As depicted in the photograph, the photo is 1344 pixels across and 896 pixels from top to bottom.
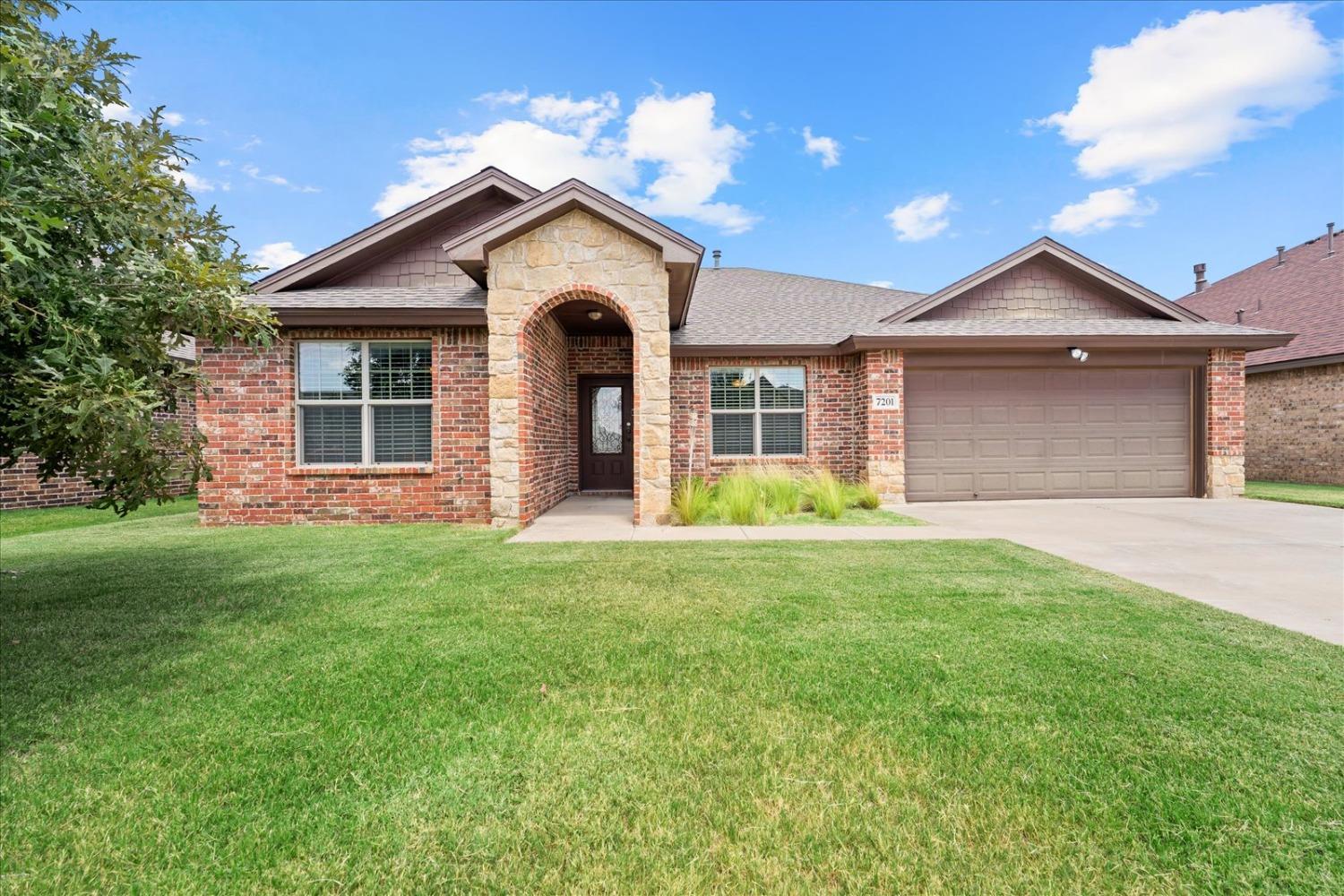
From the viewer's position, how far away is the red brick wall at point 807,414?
1127 centimetres

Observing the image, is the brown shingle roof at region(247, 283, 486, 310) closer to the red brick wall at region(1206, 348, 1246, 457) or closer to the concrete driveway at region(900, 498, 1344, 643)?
the concrete driveway at region(900, 498, 1344, 643)

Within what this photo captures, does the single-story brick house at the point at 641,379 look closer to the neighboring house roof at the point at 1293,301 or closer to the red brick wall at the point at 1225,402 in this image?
the red brick wall at the point at 1225,402

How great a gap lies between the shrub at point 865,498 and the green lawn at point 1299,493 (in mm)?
7557

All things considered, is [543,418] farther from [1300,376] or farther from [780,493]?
[1300,376]

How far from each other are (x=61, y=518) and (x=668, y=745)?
12.8m

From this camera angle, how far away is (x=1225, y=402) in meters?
10.7

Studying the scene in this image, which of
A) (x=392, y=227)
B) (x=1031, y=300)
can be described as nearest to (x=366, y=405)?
(x=392, y=227)

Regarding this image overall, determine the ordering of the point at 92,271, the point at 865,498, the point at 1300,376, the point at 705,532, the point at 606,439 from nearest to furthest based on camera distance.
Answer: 1. the point at 92,271
2. the point at 705,532
3. the point at 865,498
4. the point at 606,439
5. the point at 1300,376

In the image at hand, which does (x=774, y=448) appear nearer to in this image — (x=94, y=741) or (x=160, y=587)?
(x=160, y=587)

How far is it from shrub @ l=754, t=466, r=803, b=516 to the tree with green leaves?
282 inches

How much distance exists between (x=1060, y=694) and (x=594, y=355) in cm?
1048

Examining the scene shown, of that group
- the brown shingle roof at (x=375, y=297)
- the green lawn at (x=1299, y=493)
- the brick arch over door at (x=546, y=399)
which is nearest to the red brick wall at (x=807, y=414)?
the brick arch over door at (x=546, y=399)

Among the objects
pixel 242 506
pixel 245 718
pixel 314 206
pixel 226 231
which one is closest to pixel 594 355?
pixel 242 506

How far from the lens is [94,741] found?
2.44 meters
